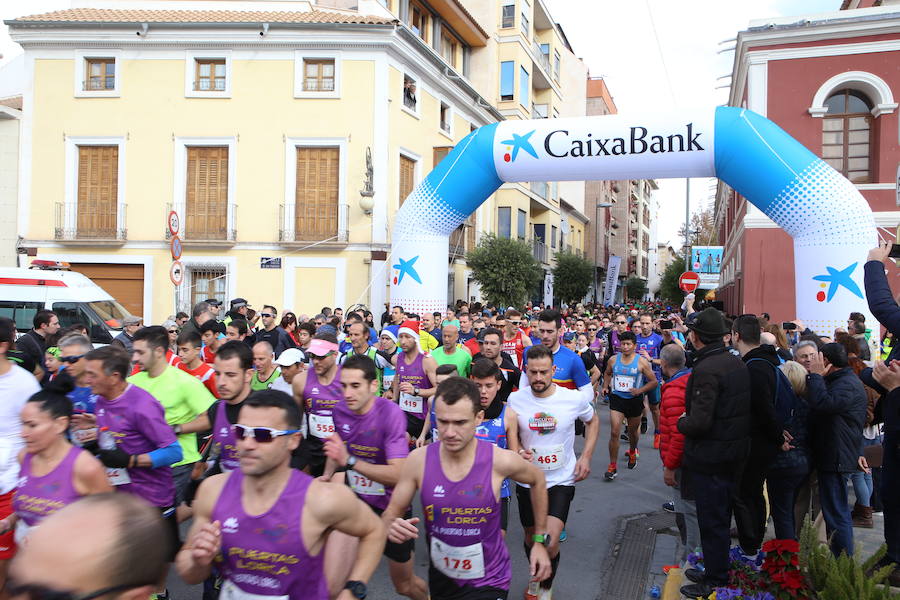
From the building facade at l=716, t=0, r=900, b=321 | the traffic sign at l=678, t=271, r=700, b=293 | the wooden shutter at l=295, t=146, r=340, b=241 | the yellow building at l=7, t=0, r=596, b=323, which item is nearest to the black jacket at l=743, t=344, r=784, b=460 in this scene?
the traffic sign at l=678, t=271, r=700, b=293

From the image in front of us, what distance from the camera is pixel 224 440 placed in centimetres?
431

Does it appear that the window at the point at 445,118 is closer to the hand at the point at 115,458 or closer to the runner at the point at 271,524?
the hand at the point at 115,458

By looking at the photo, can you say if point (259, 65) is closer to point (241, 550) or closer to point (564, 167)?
point (564, 167)

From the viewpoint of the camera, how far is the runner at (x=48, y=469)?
10.8ft

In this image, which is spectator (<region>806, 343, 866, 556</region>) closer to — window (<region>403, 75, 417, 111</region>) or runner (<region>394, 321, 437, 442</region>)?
runner (<region>394, 321, 437, 442</region>)

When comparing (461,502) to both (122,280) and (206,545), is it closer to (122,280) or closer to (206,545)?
(206,545)

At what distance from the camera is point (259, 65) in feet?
63.7

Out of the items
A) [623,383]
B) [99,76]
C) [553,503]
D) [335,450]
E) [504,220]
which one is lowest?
[553,503]

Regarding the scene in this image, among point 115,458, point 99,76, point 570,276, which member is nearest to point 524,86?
point 570,276

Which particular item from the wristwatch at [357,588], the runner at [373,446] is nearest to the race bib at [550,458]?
the runner at [373,446]

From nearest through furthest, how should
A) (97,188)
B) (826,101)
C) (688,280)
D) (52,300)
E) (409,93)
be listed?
(52,300) → (826,101) → (688,280) → (97,188) → (409,93)

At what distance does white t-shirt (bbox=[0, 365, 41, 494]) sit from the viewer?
3898mm

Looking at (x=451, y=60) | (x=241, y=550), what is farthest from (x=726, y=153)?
(x=451, y=60)

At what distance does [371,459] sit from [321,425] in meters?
0.87
